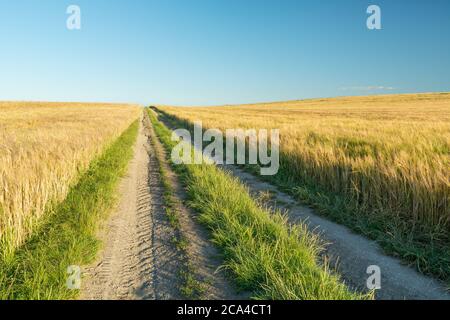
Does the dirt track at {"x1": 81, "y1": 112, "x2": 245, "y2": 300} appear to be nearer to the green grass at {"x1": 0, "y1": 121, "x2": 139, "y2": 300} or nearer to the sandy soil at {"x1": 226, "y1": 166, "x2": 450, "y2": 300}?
the green grass at {"x1": 0, "y1": 121, "x2": 139, "y2": 300}

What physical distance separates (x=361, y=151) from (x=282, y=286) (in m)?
6.67

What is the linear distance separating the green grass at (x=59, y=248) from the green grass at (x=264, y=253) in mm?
1874

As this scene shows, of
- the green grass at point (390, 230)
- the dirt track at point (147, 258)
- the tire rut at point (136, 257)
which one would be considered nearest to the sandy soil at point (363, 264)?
the green grass at point (390, 230)

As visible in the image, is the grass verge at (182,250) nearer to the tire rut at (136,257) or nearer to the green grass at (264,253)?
the tire rut at (136,257)

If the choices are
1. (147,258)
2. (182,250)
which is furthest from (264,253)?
(147,258)

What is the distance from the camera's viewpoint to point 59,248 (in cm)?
465

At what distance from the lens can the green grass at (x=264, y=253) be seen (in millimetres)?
3541

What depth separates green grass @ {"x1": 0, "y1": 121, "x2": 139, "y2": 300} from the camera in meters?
3.62

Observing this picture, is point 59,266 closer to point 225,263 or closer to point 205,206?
point 225,263

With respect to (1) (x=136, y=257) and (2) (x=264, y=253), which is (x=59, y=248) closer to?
(1) (x=136, y=257)

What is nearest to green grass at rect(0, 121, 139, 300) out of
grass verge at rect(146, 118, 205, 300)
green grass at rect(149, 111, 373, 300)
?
grass verge at rect(146, 118, 205, 300)

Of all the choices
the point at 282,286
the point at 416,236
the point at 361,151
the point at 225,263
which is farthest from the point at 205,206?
the point at 361,151

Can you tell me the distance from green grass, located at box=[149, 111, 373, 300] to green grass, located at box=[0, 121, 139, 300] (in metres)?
1.87

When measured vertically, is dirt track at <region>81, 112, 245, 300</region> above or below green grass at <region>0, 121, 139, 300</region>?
below
